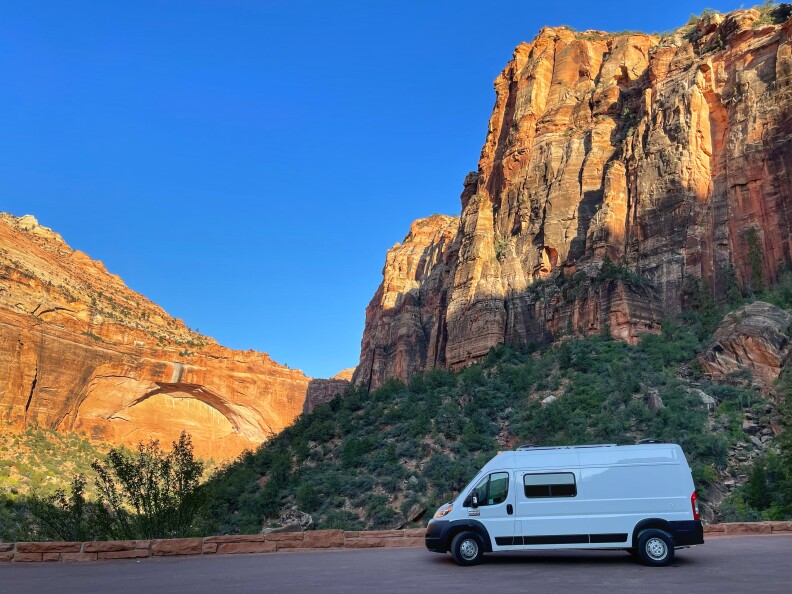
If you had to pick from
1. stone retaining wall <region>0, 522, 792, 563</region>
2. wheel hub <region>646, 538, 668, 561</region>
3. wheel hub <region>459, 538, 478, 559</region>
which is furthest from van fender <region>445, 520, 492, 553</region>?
stone retaining wall <region>0, 522, 792, 563</region>

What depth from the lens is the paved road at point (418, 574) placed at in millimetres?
8602

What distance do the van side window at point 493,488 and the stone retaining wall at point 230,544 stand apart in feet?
14.5

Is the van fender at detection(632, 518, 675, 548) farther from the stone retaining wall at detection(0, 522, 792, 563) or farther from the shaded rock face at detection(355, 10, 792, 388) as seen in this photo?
the shaded rock face at detection(355, 10, 792, 388)

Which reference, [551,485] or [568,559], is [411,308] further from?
[551,485]

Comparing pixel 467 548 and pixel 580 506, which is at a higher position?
pixel 580 506

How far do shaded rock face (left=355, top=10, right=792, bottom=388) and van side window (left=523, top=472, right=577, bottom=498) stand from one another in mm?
36038

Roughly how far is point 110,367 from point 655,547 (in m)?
66.3

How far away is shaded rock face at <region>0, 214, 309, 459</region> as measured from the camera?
199ft

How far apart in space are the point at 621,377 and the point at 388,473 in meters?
14.8

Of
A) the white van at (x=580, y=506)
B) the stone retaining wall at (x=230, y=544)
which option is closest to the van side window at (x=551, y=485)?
the white van at (x=580, y=506)

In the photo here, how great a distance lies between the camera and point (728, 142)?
48750 millimetres

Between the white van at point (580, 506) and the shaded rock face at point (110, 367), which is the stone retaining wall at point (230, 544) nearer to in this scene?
the white van at point (580, 506)

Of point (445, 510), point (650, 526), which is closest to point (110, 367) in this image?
point (445, 510)

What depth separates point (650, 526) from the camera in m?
10.7
